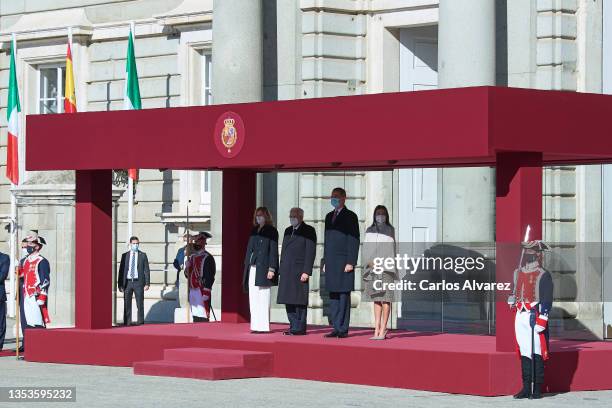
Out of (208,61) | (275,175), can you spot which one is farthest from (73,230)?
(208,61)

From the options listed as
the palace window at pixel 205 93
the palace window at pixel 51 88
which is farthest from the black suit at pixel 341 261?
the palace window at pixel 51 88

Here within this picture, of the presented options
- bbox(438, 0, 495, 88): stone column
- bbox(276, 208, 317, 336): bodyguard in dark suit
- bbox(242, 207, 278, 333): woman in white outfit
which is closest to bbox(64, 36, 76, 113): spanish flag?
bbox(438, 0, 495, 88): stone column

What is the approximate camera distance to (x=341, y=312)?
2164cm

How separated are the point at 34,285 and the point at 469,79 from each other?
286 inches

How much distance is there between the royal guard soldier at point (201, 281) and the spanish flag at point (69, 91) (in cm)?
631

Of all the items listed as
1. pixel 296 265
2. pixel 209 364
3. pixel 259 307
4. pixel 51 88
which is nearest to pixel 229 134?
pixel 296 265

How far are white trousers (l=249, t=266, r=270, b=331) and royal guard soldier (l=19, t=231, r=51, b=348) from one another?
3364 millimetres

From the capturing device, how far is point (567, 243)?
91.6 ft

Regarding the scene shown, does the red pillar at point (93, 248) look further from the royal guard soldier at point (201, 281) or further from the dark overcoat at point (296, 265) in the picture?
the royal guard soldier at point (201, 281)

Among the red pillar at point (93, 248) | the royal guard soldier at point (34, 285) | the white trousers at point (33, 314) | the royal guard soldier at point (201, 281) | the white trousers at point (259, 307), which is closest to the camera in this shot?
the white trousers at point (259, 307)

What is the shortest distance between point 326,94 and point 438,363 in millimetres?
11994

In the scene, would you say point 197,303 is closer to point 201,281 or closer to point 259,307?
point 201,281

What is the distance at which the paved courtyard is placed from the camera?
17.9m

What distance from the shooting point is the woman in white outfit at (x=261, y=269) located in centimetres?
2225
